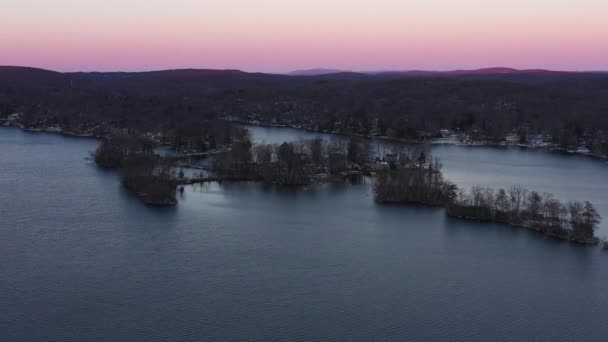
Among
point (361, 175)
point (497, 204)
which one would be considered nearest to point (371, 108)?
point (361, 175)

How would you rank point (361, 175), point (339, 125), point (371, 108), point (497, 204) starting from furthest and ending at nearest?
point (371, 108) < point (339, 125) < point (361, 175) < point (497, 204)

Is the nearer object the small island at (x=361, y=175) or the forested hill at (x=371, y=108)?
the small island at (x=361, y=175)

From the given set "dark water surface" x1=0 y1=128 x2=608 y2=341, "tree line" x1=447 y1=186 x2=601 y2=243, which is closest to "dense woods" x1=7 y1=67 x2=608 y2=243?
"tree line" x1=447 y1=186 x2=601 y2=243

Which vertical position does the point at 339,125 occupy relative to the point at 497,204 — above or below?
above

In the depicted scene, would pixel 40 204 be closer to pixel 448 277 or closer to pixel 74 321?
pixel 74 321

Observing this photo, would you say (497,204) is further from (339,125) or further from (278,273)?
(339,125)

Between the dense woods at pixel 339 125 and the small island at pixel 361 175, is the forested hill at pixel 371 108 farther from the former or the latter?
the small island at pixel 361 175

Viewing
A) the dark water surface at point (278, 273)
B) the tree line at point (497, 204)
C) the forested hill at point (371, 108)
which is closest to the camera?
the dark water surface at point (278, 273)

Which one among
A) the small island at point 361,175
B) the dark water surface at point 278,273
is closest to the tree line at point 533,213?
the small island at point 361,175

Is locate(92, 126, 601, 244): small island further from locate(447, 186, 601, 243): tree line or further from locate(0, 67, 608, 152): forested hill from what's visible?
locate(0, 67, 608, 152): forested hill

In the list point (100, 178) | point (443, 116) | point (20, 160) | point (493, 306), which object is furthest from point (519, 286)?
point (443, 116)
